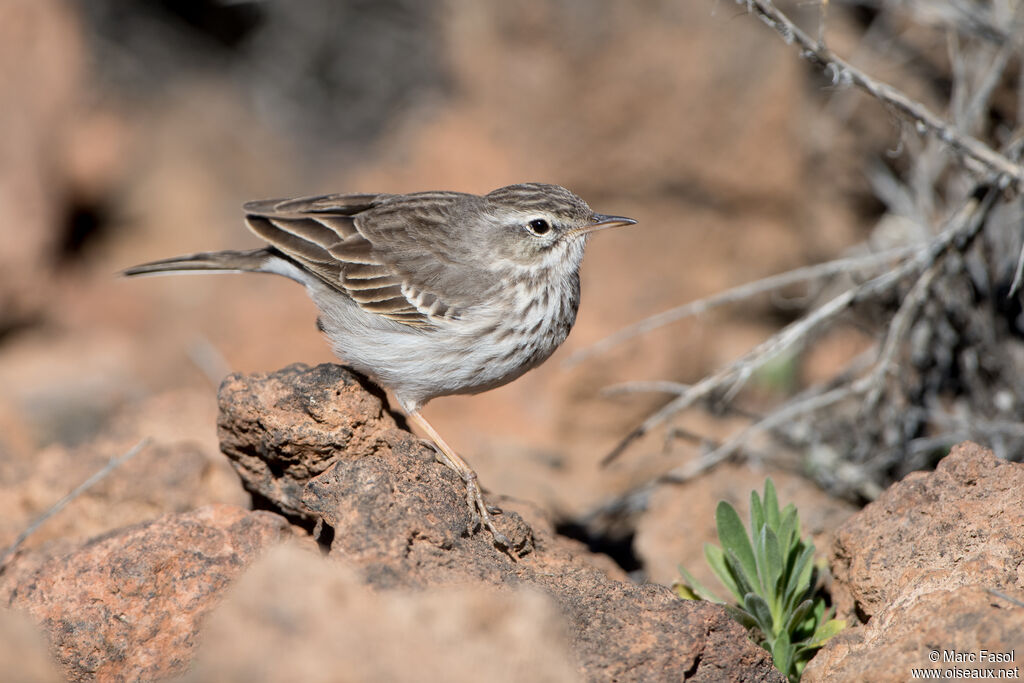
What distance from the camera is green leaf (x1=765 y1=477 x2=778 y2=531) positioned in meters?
4.05

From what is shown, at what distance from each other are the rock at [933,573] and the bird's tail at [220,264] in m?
3.70

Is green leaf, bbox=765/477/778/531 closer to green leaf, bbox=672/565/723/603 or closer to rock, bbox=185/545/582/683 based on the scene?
green leaf, bbox=672/565/723/603

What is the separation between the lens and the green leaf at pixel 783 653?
375cm

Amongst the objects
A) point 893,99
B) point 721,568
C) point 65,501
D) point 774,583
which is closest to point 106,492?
point 65,501

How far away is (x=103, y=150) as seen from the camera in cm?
1066

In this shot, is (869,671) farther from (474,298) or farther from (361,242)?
(361,242)

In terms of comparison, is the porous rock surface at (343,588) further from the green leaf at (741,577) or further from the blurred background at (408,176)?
the blurred background at (408,176)

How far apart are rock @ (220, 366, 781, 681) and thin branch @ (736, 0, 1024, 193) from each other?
8.35 feet

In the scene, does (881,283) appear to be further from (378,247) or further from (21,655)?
(21,655)

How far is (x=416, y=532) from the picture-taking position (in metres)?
3.43

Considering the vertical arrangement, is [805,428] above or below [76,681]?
above

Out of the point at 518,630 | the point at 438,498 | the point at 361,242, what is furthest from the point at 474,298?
the point at 518,630

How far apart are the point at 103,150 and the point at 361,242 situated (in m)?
6.73

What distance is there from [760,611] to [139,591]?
2536 millimetres
